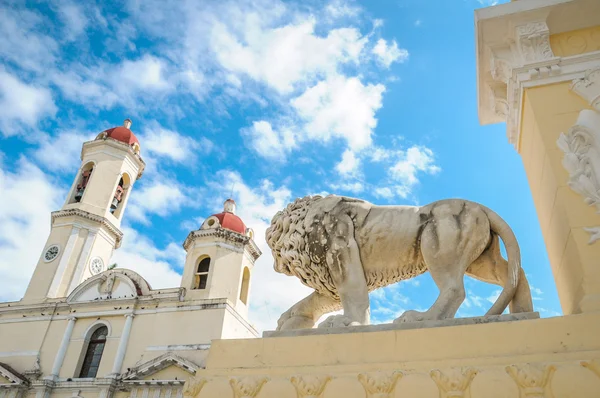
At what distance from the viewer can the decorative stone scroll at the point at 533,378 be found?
250cm

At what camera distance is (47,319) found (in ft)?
70.4

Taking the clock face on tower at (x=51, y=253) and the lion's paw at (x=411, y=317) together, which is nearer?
the lion's paw at (x=411, y=317)

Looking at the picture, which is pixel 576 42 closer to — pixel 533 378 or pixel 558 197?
pixel 558 197

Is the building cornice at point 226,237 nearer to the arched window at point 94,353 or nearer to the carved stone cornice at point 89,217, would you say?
the carved stone cornice at point 89,217

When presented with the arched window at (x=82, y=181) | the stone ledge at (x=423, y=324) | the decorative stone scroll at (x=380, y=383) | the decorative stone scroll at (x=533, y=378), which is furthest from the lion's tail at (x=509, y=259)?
the arched window at (x=82, y=181)

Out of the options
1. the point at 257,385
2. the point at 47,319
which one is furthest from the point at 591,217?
the point at 47,319

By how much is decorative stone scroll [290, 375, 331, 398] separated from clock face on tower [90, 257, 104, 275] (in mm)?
22511

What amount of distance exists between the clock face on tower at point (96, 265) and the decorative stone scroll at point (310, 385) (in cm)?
2251

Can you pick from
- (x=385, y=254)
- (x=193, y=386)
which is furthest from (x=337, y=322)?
(x=193, y=386)

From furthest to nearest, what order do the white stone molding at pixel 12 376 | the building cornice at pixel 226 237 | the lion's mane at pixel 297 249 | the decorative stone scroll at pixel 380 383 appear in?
the building cornice at pixel 226 237
the white stone molding at pixel 12 376
the lion's mane at pixel 297 249
the decorative stone scroll at pixel 380 383

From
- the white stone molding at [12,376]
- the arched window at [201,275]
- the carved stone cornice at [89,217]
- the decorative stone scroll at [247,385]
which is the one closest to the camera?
the decorative stone scroll at [247,385]

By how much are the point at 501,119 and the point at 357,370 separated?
13.6 ft

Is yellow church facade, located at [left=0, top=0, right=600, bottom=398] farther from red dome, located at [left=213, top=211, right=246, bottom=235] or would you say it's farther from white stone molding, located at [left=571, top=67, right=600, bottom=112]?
red dome, located at [left=213, top=211, right=246, bottom=235]

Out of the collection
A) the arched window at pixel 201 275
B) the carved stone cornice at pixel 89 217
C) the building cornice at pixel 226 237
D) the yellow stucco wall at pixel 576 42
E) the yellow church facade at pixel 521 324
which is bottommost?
the yellow church facade at pixel 521 324
